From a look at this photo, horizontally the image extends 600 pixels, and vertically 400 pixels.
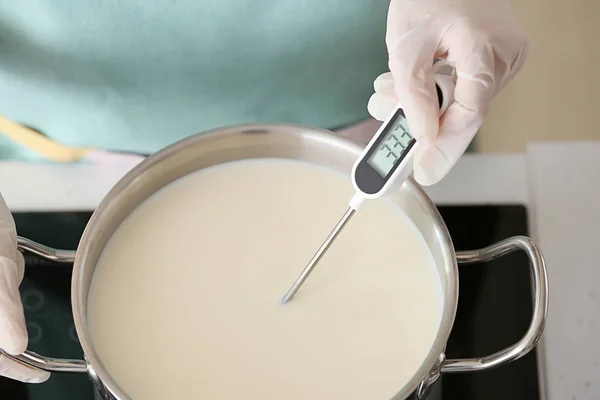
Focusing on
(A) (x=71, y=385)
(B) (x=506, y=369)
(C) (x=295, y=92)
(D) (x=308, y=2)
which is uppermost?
(D) (x=308, y=2)

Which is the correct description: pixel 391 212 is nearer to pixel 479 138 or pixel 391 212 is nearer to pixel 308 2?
pixel 308 2

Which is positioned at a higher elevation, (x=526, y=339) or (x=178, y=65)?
(x=178, y=65)

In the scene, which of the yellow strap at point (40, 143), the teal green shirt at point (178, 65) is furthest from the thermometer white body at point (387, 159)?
the yellow strap at point (40, 143)

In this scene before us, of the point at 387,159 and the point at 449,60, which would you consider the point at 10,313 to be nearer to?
the point at 387,159

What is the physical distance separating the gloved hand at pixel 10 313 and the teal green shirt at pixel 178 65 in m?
0.29

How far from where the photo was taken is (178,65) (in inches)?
41.2

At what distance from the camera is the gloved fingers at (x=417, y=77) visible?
753mm

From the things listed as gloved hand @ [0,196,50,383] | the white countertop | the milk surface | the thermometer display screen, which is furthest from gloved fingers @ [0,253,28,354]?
the thermometer display screen

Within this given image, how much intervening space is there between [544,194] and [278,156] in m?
0.43

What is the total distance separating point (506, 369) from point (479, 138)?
1.80 ft

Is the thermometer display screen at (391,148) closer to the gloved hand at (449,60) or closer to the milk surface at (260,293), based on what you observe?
the gloved hand at (449,60)

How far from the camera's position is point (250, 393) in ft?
2.67

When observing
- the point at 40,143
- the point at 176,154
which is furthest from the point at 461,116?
the point at 40,143

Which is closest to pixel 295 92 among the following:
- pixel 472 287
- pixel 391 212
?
pixel 391 212
